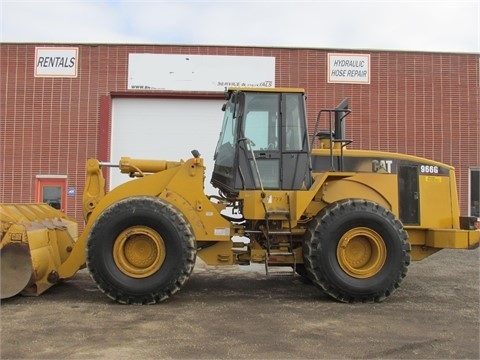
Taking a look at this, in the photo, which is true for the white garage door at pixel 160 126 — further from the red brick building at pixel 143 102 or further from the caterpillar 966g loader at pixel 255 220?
the caterpillar 966g loader at pixel 255 220

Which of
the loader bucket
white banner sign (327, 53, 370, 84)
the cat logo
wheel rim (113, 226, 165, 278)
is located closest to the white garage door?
white banner sign (327, 53, 370, 84)

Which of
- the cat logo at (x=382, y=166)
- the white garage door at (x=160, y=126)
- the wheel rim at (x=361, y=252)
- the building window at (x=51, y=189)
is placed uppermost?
the white garage door at (x=160, y=126)

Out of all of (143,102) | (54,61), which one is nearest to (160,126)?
(143,102)

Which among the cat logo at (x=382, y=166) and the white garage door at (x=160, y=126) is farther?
the white garage door at (x=160, y=126)

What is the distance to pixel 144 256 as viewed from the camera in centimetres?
648

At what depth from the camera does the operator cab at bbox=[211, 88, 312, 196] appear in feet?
22.5

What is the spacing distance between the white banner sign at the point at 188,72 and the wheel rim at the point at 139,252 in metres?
8.75

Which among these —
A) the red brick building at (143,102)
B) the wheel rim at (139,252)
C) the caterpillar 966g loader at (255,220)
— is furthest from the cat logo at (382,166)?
the red brick building at (143,102)

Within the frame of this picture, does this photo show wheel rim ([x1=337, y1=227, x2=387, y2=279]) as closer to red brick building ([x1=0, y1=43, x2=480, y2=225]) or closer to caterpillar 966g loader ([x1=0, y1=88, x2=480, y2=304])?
caterpillar 966g loader ([x1=0, y1=88, x2=480, y2=304])

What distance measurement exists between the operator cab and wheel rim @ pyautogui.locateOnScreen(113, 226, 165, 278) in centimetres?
130

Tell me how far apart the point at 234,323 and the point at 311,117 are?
1002 centimetres

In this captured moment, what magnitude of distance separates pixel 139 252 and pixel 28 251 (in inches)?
54.1

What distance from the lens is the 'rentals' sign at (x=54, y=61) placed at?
14672mm

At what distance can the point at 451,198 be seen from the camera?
764 cm
